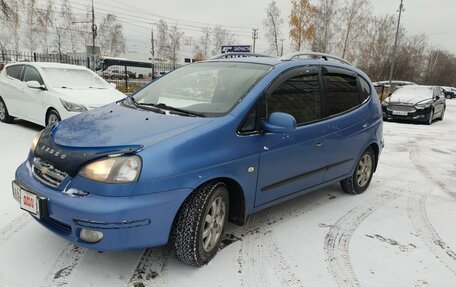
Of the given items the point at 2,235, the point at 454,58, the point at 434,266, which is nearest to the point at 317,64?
the point at 434,266

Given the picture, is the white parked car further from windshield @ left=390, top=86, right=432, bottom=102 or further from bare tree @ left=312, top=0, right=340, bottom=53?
bare tree @ left=312, top=0, right=340, bottom=53

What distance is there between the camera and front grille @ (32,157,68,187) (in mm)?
2633

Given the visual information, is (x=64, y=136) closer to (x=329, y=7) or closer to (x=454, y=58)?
(x=329, y=7)

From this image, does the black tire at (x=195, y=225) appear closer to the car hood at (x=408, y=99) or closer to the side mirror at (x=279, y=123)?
the side mirror at (x=279, y=123)

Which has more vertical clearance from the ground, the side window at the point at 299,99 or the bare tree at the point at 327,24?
the bare tree at the point at 327,24

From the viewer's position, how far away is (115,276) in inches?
109

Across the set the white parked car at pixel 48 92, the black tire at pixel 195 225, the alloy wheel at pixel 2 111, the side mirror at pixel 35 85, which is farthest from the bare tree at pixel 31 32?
the black tire at pixel 195 225

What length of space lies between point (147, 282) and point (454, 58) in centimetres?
9677

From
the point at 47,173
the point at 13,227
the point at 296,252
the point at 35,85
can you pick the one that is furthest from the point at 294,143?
the point at 35,85

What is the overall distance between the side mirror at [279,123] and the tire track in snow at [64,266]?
182 cm

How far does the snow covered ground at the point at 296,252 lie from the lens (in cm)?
280

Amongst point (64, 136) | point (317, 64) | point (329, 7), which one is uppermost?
point (329, 7)

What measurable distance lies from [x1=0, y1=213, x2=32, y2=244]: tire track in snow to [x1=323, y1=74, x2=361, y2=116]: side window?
10.6 feet

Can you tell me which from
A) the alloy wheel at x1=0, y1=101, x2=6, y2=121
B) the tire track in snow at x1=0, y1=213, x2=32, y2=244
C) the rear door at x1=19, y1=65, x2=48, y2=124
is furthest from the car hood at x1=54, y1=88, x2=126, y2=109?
the tire track in snow at x1=0, y1=213, x2=32, y2=244
